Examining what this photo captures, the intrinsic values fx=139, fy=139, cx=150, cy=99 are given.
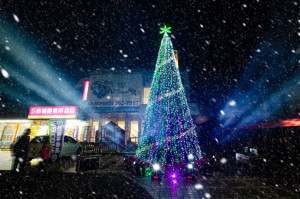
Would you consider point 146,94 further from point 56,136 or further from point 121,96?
point 56,136

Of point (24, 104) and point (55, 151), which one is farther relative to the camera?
point (24, 104)

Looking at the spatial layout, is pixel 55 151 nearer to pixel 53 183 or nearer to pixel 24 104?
pixel 53 183

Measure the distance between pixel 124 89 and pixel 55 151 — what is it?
9.24 m

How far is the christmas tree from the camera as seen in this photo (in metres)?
6.45

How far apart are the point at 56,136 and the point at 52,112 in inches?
282

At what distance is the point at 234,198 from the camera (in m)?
3.61

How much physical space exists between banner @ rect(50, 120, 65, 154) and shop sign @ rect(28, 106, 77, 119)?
574 centimetres

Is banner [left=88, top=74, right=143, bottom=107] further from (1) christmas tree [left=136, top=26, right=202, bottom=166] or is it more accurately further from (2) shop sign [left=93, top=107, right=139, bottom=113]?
(1) christmas tree [left=136, top=26, right=202, bottom=166]

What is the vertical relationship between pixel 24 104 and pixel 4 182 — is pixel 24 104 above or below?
above

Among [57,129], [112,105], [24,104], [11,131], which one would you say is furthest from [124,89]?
[11,131]

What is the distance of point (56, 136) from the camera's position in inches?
300

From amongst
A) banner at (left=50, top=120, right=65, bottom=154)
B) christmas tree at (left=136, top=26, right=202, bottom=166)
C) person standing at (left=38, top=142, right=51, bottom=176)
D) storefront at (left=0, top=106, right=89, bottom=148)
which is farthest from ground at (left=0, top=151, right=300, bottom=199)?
storefront at (left=0, top=106, right=89, bottom=148)

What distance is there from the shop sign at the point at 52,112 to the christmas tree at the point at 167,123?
8833 millimetres

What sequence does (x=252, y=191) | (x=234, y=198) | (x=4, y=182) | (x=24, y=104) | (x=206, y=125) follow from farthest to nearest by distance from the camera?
(x=24, y=104)
(x=206, y=125)
(x=4, y=182)
(x=252, y=191)
(x=234, y=198)
